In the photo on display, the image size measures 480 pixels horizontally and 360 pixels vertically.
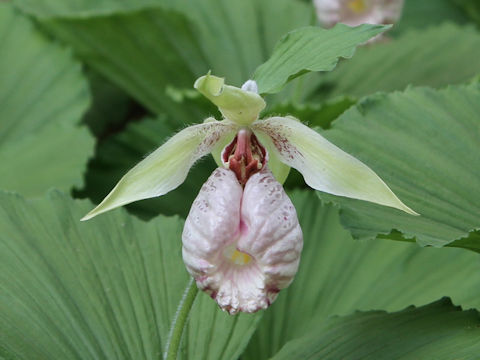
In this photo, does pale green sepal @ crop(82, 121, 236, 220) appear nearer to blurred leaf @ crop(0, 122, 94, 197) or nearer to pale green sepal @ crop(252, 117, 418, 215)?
pale green sepal @ crop(252, 117, 418, 215)

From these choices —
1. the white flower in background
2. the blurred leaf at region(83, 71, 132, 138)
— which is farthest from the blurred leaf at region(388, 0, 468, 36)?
the blurred leaf at region(83, 71, 132, 138)

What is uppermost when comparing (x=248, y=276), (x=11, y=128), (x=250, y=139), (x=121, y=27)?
(x=121, y=27)

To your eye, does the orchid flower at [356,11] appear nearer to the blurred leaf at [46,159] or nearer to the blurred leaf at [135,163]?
the blurred leaf at [135,163]

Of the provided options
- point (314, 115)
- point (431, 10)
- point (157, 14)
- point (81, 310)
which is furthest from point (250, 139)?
point (431, 10)

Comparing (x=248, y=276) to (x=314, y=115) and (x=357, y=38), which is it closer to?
(x=357, y=38)

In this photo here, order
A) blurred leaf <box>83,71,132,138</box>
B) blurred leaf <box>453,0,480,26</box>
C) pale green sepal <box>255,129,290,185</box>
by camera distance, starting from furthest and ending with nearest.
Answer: blurred leaf <box>453,0,480,26</box>, blurred leaf <box>83,71,132,138</box>, pale green sepal <box>255,129,290,185</box>

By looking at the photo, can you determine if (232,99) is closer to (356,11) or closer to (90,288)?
(90,288)
